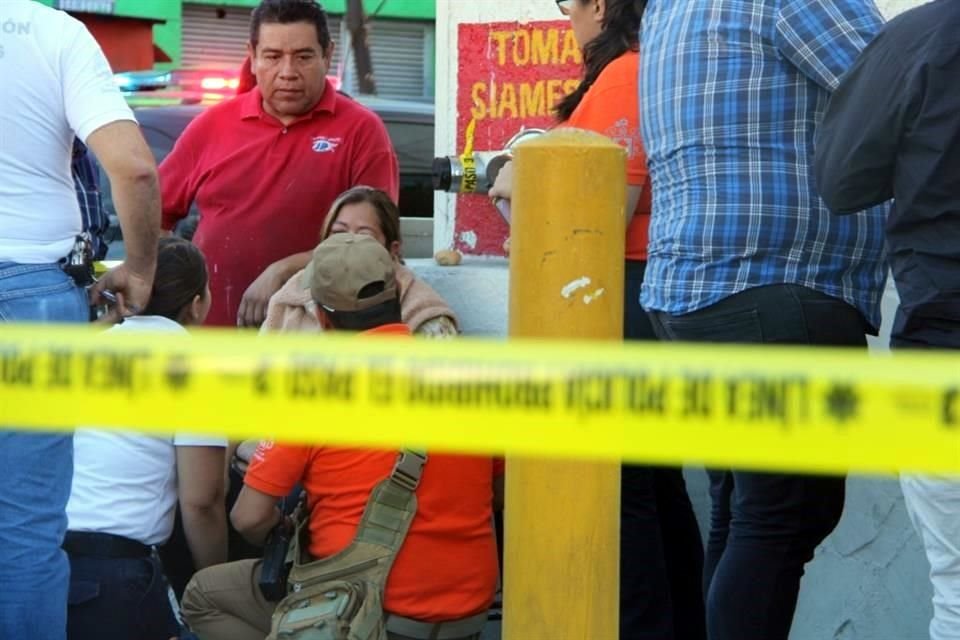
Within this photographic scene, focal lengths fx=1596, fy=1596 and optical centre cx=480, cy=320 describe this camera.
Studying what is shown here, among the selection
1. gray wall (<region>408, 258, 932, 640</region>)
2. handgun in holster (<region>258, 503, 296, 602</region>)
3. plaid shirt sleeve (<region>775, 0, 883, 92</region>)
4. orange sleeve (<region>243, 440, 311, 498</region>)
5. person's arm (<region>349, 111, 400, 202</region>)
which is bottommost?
gray wall (<region>408, 258, 932, 640</region>)

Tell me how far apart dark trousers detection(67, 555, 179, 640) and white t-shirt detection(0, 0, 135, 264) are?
2.55 ft

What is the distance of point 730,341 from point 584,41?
1.10m

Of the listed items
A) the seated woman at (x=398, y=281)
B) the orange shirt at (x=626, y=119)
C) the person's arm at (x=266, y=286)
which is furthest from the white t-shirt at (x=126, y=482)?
the orange shirt at (x=626, y=119)

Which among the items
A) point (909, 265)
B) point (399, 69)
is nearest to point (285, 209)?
point (909, 265)

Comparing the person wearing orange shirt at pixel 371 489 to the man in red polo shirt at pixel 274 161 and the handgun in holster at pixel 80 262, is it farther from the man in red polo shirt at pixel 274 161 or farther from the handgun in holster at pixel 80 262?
the man in red polo shirt at pixel 274 161

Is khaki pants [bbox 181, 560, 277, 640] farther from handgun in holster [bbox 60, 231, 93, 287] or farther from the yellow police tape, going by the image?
the yellow police tape

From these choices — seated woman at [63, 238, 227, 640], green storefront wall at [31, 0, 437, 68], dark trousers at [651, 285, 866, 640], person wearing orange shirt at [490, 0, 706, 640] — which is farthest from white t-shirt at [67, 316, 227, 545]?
green storefront wall at [31, 0, 437, 68]

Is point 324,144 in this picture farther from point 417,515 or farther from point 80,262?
point 417,515

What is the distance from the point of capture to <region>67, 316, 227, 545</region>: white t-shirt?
3.72 metres

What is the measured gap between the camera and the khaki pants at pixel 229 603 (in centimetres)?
380

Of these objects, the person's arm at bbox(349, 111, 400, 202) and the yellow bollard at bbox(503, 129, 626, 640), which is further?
the person's arm at bbox(349, 111, 400, 202)

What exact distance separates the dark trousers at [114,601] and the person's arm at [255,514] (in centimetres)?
25

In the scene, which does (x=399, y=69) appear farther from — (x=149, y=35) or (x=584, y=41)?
(x=584, y=41)

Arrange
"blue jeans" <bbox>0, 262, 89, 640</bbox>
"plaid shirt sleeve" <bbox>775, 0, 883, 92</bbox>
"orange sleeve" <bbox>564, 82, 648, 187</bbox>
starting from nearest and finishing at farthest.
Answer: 1. "plaid shirt sleeve" <bbox>775, 0, 883, 92</bbox>
2. "blue jeans" <bbox>0, 262, 89, 640</bbox>
3. "orange sleeve" <bbox>564, 82, 648, 187</bbox>
